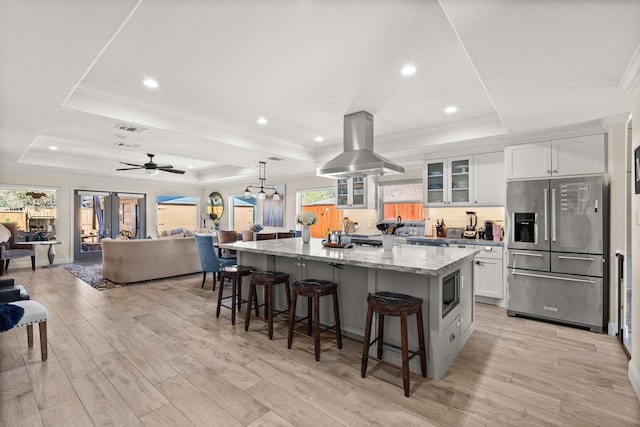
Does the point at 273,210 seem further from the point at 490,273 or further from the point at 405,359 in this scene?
the point at 405,359

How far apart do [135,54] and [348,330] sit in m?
3.22

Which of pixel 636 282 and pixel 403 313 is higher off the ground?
pixel 636 282

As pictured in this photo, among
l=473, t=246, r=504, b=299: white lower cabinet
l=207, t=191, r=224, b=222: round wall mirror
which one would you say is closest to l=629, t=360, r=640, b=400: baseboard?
l=473, t=246, r=504, b=299: white lower cabinet

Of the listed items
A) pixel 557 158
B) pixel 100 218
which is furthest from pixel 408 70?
pixel 100 218

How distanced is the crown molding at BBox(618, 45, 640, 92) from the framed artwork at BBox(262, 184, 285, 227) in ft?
23.4

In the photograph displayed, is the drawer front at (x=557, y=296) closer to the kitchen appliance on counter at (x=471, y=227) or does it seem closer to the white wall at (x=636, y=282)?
the kitchen appliance on counter at (x=471, y=227)

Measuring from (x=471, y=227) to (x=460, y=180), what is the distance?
80 centimetres

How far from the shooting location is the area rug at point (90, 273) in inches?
220

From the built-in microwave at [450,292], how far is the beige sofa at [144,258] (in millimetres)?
5331

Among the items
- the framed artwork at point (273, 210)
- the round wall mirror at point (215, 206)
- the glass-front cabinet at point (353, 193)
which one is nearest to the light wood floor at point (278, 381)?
the glass-front cabinet at point (353, 193)

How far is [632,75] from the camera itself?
2.28 metres

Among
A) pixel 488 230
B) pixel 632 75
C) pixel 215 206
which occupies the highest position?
pixel 632 75

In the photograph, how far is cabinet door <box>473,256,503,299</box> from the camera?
4.40 metres

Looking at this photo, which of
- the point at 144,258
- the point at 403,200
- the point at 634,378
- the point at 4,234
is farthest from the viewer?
the point at 403,200
